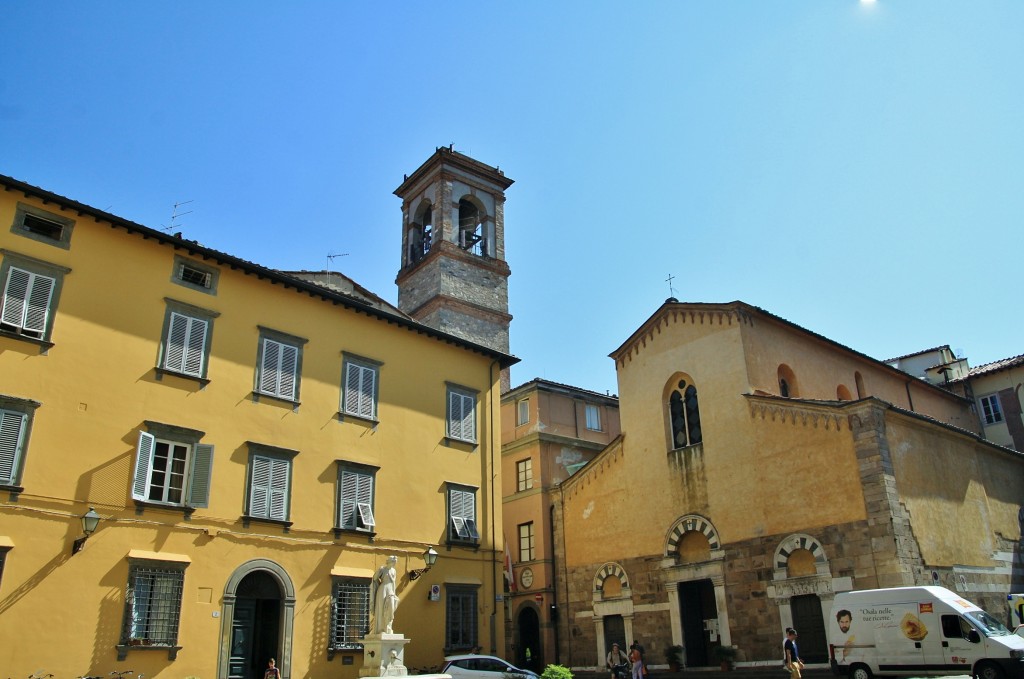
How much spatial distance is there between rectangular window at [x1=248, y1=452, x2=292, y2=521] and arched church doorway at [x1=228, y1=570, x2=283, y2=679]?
4.31ft

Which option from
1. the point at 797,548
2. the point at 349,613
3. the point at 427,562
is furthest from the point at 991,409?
the point at 349,613

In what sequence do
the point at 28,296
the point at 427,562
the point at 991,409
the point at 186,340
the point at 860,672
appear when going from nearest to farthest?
the point at 28,296
the point at 186,340
the point at 860,672
the point at 427,562
the point at 991,409

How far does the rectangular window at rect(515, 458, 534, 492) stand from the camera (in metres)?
32.2

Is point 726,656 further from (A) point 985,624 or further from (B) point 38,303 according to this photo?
(B) point 38,303

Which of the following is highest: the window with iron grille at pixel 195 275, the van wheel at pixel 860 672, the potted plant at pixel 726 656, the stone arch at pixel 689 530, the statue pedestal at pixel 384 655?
the window with iron grille at pixel 195 275

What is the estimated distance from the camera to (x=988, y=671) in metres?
16.5

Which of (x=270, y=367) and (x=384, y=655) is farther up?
(x=270, y=367)

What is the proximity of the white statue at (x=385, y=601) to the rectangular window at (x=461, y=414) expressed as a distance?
5.72m

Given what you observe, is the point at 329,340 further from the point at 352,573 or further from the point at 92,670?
the point at 92,670

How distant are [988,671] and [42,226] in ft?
70.6

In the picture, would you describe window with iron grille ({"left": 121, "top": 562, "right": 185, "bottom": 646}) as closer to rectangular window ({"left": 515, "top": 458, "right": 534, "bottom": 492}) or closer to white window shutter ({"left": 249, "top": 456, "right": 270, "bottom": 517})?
white window shutter ({"left": 249, "top": 456, "right": 270, "bottom": 517})

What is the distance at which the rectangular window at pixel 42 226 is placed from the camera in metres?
16.4

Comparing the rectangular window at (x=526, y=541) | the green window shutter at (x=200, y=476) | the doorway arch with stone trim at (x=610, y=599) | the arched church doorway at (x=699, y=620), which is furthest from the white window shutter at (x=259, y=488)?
the rectangular window at (x=526, y=541)

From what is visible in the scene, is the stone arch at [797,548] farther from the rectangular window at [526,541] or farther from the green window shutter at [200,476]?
the green window shutter at [200,476]
